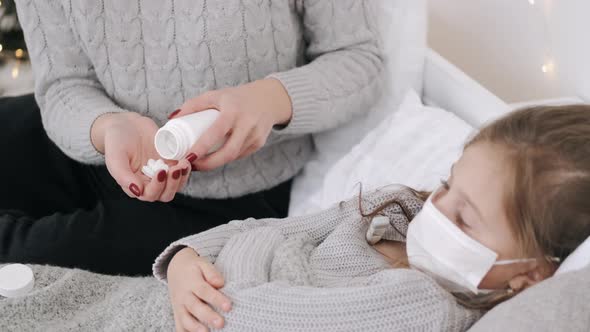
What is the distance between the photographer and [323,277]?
92 centimetres

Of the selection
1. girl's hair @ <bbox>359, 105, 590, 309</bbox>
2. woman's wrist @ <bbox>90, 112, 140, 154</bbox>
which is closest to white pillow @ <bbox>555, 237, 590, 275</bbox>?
girl's hair @ <bbox>359, 105, 590, 309</bbox>

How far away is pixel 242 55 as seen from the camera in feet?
3.70

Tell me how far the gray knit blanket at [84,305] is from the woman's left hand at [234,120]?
0.71ft

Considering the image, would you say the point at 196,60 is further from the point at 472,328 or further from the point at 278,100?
the point at 472,328

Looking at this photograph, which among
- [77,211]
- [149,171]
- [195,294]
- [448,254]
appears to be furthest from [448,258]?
[77,211]

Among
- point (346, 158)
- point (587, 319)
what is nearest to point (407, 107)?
point (346, 158)

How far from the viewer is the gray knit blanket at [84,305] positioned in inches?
35.4

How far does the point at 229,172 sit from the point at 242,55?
0.23m

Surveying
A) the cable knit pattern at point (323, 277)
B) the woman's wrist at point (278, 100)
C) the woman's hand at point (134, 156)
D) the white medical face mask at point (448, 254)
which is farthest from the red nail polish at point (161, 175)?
the white medical face mask at point (448, 254)

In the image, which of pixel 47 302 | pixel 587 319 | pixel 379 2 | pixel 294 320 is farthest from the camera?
pixel 379 2

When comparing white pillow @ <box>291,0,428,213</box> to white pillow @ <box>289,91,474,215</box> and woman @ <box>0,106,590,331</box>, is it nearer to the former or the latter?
white pillow @ <box>289,91,474,215</box>

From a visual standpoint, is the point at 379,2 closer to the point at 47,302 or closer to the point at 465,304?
the point at 465,304

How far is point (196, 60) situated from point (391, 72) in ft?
1.31

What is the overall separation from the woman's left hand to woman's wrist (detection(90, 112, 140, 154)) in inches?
6.4
